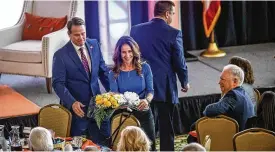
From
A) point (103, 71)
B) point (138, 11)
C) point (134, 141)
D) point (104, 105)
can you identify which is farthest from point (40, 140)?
point (138, 11)

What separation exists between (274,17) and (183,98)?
10.7 feet

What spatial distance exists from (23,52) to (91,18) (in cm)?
157

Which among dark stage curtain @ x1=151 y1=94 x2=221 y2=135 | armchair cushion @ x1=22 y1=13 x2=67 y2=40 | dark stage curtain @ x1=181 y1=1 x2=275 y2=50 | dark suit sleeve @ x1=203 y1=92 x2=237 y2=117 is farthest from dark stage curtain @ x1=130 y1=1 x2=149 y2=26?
dark suit sleeve @ x1=203 y1=92 x2=237 y2=117

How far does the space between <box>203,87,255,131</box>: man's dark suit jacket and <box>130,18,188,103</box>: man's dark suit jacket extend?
62 cm

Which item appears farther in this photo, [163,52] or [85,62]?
[163,52]

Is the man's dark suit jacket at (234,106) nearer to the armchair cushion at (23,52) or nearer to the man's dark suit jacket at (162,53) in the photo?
the man's dark suit jacket at (162,53)

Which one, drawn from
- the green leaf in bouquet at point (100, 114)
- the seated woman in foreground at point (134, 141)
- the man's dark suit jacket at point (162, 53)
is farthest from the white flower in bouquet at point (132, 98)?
the seated woman in foreground at point (134, 141)

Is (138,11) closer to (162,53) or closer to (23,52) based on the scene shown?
(23,52)

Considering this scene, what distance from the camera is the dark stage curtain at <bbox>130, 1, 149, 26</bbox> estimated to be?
9.54 metres

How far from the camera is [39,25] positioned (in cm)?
846

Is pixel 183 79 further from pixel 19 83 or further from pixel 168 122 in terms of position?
pixel 19 83

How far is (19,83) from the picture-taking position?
341 inches

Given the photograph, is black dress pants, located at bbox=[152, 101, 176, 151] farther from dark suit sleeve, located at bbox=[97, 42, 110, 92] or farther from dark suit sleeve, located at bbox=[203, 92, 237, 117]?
dark suit sleeve, located at bbox=[203, 92, 237, 117]

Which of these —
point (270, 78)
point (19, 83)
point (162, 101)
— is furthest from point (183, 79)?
point (19, 83)
